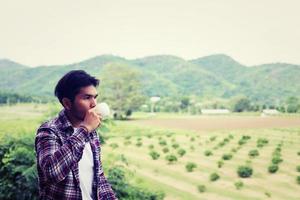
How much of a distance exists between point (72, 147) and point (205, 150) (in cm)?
522

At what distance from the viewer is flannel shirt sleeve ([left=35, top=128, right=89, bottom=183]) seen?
103 centimetres

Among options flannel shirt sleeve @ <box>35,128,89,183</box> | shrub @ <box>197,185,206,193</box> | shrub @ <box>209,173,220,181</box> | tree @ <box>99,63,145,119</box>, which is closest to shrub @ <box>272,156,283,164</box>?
shrub @ <box>209,173,220,181</box>

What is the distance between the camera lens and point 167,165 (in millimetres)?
6203

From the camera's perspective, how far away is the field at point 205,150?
5133 millimetres

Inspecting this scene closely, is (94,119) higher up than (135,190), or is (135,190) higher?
(94,119)

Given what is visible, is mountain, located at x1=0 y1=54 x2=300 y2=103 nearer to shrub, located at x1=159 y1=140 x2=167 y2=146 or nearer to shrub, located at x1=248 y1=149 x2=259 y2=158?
shrub, located at x1=248 y1=149 x2=259 y2=158

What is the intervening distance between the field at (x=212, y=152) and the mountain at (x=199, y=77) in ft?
2.15

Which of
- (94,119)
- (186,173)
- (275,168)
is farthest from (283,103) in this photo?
(94,119)

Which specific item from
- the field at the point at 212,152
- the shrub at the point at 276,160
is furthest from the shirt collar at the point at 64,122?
the shrub at the point at 276,160

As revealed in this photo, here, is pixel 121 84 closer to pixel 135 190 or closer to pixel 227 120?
pixel 227 120

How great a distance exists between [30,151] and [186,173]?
2.79 metres

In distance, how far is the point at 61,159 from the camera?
1027mm

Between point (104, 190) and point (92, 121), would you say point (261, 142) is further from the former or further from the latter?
point (92, 121)

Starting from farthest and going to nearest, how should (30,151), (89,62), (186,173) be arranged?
(89,62)
(186,173)
(30,151)
